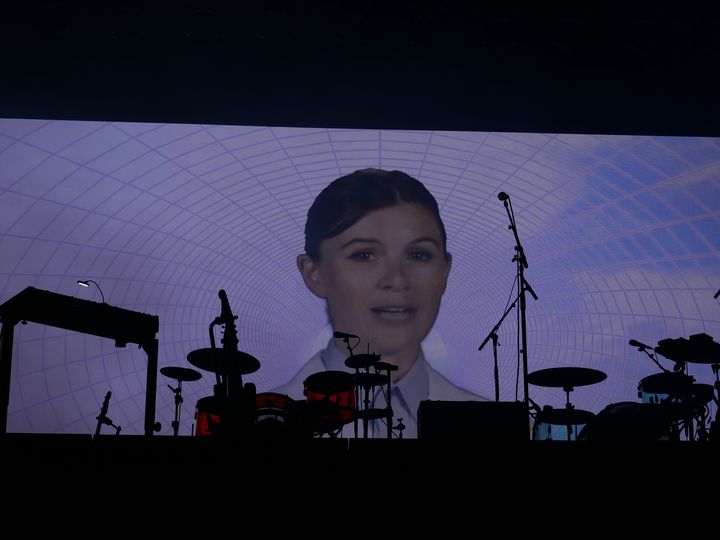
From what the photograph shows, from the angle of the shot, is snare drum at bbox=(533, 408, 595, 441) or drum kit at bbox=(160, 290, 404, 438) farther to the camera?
snare drum at bbox=(533, 408, 595, 441)

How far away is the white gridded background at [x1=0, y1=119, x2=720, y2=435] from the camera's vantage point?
9766 millimetres

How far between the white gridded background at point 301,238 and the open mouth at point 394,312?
47cm

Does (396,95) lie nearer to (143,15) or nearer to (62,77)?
(143,15)

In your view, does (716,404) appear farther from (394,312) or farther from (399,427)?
(394,312)

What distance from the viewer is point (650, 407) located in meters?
6.16

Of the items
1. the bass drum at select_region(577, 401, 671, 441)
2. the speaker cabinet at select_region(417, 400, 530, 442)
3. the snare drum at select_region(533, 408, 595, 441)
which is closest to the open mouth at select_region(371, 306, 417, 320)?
the snare drum at select_region(533, 408, 595, 441)

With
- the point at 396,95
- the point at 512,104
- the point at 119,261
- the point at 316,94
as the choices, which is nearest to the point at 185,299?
the point at 119,261

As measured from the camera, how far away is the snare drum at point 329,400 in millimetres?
6418

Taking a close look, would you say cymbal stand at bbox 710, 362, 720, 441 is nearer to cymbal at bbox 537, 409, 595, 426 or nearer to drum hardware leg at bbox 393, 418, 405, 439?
cymbal at bbox 537, 409, 595, 426

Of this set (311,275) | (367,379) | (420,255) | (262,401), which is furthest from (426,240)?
(262,401)

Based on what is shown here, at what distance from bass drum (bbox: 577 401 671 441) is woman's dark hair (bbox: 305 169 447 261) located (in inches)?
169

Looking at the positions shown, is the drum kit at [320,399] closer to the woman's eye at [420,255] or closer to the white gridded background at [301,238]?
the white gridded background at [301,238]

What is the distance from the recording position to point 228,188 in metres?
10.2

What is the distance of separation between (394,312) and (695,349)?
4.06 m
